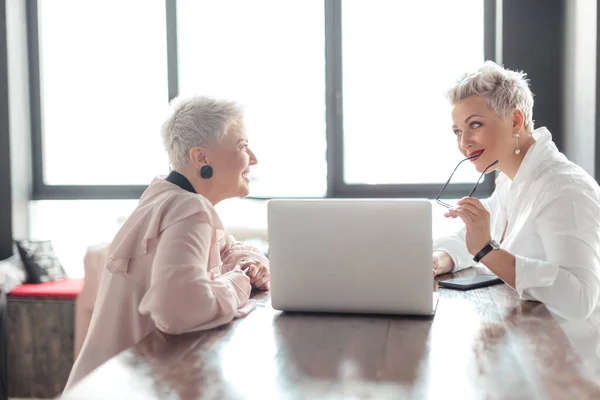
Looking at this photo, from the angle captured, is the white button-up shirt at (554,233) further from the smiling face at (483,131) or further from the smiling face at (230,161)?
the smiling face at (230,161)

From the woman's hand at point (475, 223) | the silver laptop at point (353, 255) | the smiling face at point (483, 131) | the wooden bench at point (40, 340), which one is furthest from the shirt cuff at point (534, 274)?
the wooden bench at point (40, 340)

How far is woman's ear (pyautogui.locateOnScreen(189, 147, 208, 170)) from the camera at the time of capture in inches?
66.4

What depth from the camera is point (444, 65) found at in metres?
3.82

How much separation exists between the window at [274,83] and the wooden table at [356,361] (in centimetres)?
255

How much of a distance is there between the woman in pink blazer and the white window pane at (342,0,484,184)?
2153mm

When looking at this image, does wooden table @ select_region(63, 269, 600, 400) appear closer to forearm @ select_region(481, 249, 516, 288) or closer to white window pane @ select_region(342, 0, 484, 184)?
forearm @ select_region(481, 249, 516, 288)

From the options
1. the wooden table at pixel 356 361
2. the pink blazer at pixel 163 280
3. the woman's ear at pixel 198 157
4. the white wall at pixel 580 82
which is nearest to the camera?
the wooden table at pixel 356 361

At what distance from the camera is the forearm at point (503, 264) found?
5.18ft

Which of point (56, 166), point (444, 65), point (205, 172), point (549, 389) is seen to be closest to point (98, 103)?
point (56, 166)

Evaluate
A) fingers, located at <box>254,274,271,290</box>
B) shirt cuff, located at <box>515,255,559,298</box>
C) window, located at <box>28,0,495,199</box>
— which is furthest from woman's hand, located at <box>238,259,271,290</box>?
window, located at <box>28,0,495,199</box>

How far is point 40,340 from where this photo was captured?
3562 mm

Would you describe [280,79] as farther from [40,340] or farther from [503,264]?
[503,264]

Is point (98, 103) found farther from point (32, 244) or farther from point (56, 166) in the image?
point (32, 244)

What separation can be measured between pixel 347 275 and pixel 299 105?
9.05 feet
